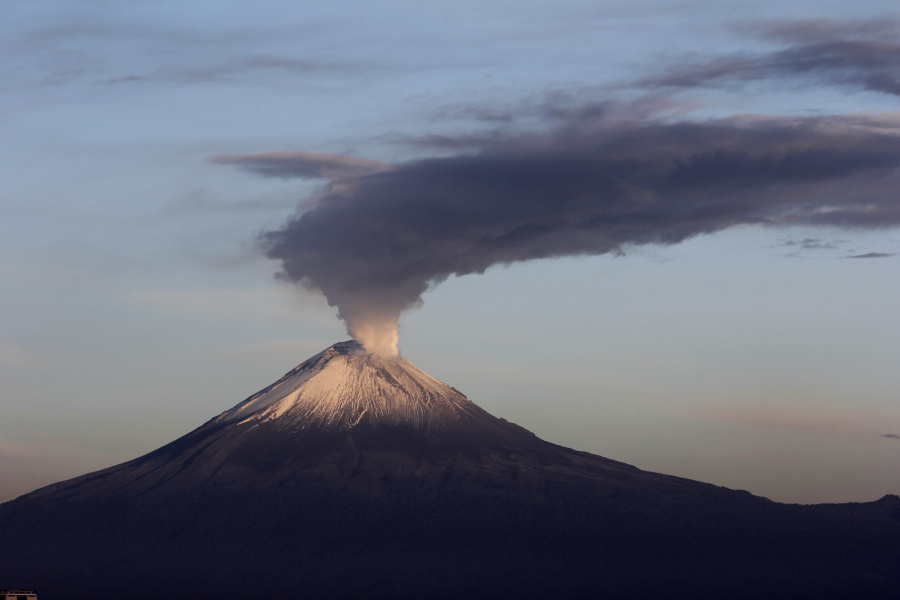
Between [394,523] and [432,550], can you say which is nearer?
[432,550]

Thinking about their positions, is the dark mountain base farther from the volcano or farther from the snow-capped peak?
the snow-capped peak

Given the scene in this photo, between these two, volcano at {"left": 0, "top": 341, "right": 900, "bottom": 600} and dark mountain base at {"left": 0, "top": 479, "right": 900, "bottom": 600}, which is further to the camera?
volcano at {"left": 0, "top": 341, "right": 900, "bottom": 600}

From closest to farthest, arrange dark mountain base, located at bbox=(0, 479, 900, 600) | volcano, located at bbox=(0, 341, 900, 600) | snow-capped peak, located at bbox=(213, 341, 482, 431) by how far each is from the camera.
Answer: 1. dark mountain base, located at bbox=(0, 479, 900, 600)
2. volcano, located at bbox=(0, 341, 900, 600)
3. snow-capped peak, located at bbox=(213, 341, 482, 431)

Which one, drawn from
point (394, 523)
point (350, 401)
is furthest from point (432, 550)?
point (350, 401)

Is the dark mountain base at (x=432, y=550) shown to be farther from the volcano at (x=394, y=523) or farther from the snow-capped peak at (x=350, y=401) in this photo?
the snow-capped peak at (x=350, y=401)

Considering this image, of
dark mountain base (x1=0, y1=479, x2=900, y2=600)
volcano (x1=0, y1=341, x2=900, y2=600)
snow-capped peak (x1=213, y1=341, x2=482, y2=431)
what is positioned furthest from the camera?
snow-capped peak (x1=213, y1=341, x2=482, y2=431)

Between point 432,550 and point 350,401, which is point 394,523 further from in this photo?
point 350,401

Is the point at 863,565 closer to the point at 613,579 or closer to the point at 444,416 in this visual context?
the point at 613,579

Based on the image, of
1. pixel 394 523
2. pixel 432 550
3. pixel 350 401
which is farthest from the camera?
pixel 350 401

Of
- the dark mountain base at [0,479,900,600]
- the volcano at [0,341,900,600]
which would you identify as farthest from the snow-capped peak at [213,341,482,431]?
the dark mountain base at [0,479,900,600]
